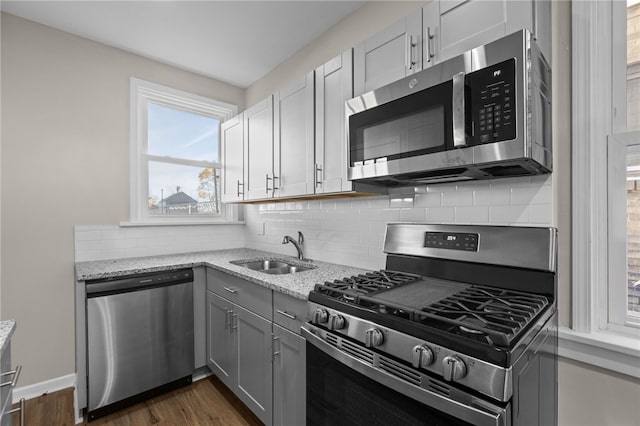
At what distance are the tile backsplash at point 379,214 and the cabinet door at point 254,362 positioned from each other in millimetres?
733

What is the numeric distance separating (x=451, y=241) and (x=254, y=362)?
1326 mm

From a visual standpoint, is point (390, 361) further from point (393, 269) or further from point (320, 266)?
point (320, 266)

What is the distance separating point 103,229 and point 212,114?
150 cm

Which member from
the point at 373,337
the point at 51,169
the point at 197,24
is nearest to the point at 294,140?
the point at 197,24

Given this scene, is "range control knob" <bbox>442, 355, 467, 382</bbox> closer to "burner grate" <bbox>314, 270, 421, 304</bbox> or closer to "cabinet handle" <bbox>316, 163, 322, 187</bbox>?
"burner grate" <bbox>314, 270, 421, 304</bbox>

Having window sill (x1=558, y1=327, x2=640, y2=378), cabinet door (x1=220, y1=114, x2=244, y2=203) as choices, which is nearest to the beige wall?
cabinet door (x1=220, y1=114, x2=244, y2=203)

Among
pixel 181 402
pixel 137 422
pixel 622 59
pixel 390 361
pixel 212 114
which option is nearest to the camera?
pixel 390 361

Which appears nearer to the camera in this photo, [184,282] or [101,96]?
[184,282]

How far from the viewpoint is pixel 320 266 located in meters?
2.25

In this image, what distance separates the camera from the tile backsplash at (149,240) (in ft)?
8.15

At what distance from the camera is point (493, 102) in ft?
3.67

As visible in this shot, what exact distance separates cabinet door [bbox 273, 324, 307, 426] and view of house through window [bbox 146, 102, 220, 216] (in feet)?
6.27

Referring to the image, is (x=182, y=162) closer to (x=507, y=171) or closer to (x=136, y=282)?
(x=136, y=282)

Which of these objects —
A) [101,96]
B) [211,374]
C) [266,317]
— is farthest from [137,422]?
[101,96]
